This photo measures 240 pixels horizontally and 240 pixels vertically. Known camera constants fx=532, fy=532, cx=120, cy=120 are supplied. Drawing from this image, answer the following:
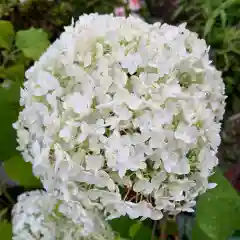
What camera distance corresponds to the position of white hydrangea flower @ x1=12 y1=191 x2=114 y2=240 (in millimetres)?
568

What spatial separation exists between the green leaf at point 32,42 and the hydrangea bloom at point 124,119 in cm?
16

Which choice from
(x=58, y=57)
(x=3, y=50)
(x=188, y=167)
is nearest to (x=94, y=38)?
(x=58, y=57)

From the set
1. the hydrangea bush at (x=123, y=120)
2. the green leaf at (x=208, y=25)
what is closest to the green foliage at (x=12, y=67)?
the hydrangea bush at (x=123, y=120)

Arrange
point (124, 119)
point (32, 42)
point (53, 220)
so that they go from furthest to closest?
point (32, 42)
point (53, 220)
point (124, 119)

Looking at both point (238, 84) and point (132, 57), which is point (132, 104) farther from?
point (238, 84)

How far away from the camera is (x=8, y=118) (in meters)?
0.70

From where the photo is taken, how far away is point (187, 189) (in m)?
0.55

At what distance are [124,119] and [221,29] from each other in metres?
0.27

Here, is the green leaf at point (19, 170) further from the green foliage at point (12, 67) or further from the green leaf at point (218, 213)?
the green leaf at point (218, 213)

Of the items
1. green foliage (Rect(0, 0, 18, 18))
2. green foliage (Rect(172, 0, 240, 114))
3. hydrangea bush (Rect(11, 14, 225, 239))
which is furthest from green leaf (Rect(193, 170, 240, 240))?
green foliage (Rect(0, 0, 18, 18))

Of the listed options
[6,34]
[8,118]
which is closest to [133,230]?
[8,118]

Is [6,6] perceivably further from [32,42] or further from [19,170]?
[19,170]

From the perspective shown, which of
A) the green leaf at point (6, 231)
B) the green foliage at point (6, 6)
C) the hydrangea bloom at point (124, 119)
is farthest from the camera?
the green foliage at point (6, 6)

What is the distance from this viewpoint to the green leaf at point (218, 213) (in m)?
0.59
